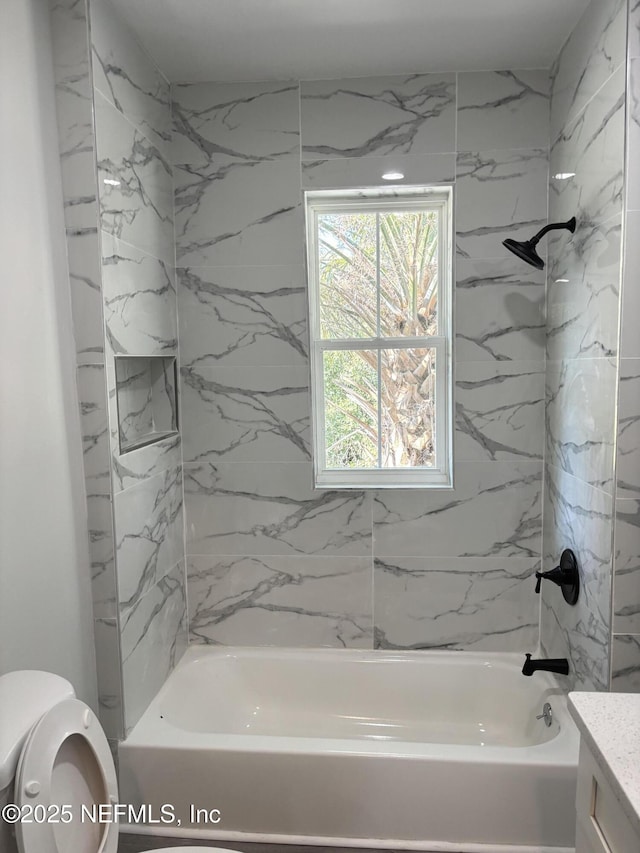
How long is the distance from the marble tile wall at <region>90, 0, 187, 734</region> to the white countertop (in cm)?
142

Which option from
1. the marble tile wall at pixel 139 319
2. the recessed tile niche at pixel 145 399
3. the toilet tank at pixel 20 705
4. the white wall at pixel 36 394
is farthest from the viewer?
the recessed tile niche at pixel 145 399

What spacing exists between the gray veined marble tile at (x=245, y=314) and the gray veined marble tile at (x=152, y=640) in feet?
3.15

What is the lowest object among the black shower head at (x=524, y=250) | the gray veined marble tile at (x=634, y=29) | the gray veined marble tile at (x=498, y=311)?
the gray veined marble tile at (x=498, y=311)

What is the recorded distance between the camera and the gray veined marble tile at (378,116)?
2.39m

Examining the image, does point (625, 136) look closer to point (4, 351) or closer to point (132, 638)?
point (4, 351)

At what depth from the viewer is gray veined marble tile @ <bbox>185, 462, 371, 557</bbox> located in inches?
102

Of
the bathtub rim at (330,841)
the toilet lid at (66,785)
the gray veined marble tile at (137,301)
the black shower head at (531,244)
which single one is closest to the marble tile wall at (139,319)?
the gray veined marble tile at (137,301)

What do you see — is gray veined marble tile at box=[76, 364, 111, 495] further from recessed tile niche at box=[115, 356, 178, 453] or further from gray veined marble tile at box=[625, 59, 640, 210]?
gray veined marble tile at box=[625, 59, 640, 210]

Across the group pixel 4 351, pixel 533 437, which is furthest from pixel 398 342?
pixel 4 351

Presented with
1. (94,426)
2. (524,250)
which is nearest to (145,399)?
(94,426)

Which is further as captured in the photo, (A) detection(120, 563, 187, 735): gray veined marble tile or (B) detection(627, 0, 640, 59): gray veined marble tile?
(A) detection(120, 563, 187, 735): gray veined marble tile

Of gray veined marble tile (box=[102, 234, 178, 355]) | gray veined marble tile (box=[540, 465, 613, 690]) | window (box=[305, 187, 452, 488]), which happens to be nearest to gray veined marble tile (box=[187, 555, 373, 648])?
window (box=[305, 187, 452, 488])

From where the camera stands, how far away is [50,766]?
126 centimetres

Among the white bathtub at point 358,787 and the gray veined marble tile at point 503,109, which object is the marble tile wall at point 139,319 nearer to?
the white bathtub at point 358,787
